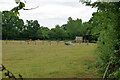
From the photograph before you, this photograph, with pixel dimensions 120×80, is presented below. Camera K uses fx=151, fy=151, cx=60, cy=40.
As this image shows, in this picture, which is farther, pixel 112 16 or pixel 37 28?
pixel 37 28

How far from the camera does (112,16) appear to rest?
796 cm

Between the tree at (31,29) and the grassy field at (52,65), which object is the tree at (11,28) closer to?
the tree at (31,29)

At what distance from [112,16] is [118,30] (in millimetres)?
829

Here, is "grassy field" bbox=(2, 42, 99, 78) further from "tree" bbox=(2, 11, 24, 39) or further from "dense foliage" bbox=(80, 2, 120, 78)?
"tree" bbox=(2, 11, 24, 39)

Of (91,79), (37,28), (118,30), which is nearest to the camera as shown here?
(118,30)

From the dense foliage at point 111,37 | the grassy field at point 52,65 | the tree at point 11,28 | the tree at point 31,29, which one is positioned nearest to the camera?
the dense foliage at point 111,37

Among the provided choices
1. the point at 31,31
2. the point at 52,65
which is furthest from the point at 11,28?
the point at 52,65

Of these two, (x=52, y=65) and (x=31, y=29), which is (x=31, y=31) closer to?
(x=31, y=29)

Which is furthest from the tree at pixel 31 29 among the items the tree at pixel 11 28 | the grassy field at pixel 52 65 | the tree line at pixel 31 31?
the grassy field at pixel 52 65

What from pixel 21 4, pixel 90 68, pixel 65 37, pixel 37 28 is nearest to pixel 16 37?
pixel 37 28

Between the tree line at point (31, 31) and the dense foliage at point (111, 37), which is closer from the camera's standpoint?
the dense foliage at point (111, 37)

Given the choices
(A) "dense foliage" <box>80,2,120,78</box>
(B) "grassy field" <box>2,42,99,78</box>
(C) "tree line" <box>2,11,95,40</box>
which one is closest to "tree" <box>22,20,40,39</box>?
(C) "tree line" <box>2,11,95,40</box>

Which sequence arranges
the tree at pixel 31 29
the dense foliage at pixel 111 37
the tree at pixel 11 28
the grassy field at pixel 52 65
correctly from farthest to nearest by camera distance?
the tree at pixel 31 29, the tree at pixel 11 28, the grassy field at pixel 52 65, the dense foliage at pixel 111 37

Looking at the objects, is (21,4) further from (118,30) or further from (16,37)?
(16,37)
